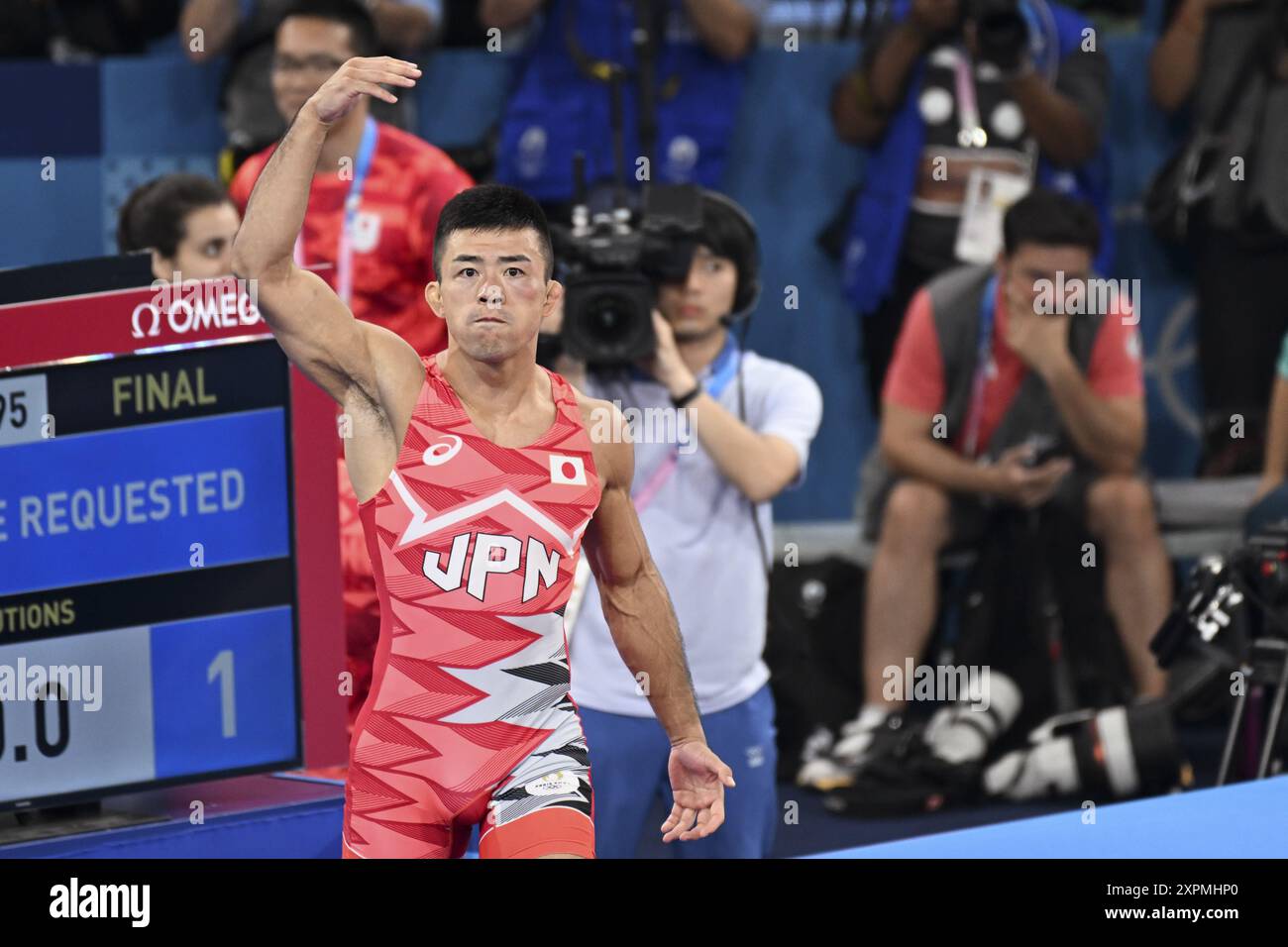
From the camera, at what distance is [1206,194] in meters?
6.99

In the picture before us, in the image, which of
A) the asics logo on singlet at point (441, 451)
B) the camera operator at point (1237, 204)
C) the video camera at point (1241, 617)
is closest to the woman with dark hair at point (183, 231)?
the asics logo on singlet at point (441, 451)

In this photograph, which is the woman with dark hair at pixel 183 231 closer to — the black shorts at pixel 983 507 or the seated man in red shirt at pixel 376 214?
the seated man in red shirt at pixel 376 214

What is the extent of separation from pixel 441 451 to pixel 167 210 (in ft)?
7.54

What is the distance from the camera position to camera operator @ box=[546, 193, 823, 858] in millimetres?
4406

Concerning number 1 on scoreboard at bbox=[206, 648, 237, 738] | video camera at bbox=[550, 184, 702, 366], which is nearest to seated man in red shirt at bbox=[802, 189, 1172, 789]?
video camera at bbox=[550, 184, 702, 366]

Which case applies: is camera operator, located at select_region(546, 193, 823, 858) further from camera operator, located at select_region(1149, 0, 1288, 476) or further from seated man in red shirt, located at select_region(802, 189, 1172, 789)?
camera operator, located at select_region(1149, 0, 1288, 476)

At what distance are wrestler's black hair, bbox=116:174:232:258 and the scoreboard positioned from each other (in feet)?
3.92

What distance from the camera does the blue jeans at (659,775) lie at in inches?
173

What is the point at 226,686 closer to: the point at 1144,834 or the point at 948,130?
the point at 1144,834

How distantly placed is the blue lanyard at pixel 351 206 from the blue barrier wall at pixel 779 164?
5.82 ft

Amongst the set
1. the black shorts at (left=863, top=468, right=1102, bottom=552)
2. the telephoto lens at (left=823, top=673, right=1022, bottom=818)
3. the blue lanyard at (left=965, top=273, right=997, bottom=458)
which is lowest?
the telephoto lens at (left=823, top=673, right=1022, bottom=818)

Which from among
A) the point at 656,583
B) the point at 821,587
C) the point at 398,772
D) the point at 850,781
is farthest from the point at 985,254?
the point at 398,772

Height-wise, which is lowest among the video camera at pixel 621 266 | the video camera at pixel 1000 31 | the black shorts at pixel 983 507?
the black shorts at pixel 983 507
